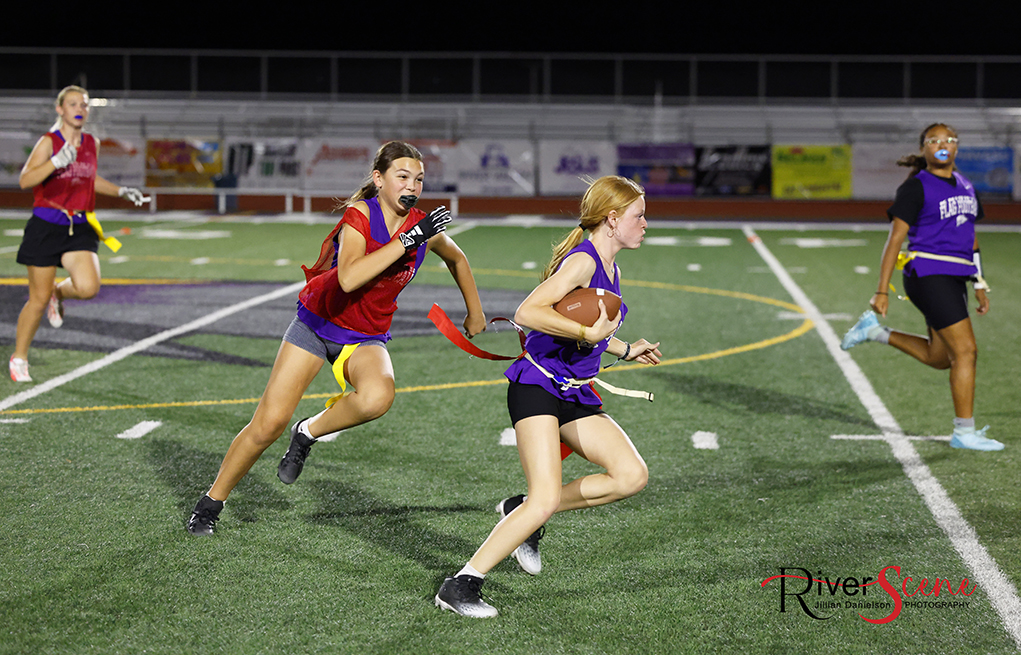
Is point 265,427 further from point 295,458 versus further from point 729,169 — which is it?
point 729,169

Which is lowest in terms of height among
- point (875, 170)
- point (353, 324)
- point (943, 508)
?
point (943, 508)

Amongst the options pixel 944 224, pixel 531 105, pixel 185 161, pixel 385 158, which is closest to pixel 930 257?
pixel 944 224

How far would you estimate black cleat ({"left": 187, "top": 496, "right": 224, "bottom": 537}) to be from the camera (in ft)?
16.7

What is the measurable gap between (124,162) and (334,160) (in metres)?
6.36

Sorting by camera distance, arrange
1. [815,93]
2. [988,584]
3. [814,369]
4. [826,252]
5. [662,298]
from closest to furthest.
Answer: [988,584]
[814,369]
[662,298]
[826,252]
[815,93]

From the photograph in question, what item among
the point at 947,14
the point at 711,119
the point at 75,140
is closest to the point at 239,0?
the point at 711,119

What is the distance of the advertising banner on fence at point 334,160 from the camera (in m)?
33.2

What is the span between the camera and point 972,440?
270 inches

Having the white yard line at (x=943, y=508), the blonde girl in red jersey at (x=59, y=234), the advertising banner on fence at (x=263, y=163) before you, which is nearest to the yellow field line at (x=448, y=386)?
the white yard line at (x=943, y=508)

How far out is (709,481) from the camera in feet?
20.2

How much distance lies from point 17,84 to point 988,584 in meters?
41.4

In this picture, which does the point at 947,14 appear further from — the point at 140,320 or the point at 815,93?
the point at 140,320

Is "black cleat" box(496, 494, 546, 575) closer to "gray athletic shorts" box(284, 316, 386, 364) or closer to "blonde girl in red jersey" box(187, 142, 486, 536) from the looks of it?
"blonde girl in red jersey" box(187, 142, 486, 536)

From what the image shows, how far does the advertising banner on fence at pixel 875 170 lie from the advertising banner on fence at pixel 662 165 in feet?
15.7
